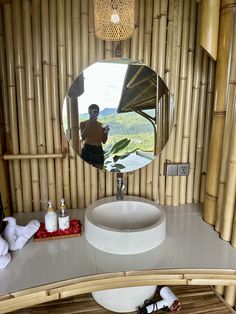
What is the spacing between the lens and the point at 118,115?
1392 mm

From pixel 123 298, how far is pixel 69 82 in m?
1.17

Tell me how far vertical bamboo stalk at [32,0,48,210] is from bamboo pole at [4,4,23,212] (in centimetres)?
11

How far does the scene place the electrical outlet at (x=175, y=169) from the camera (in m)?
1.49

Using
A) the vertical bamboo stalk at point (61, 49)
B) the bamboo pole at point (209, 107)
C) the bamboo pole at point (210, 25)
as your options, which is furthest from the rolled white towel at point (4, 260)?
the bamboo pole at point (210, 25)

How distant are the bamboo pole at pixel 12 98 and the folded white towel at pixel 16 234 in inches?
12.6

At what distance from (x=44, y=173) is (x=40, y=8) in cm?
86

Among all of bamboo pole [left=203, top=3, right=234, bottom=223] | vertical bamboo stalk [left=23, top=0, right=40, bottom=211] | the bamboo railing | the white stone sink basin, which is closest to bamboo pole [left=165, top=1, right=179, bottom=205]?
the bamboo railing

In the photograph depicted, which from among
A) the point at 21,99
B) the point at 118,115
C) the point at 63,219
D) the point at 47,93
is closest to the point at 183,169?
the point at 118,115

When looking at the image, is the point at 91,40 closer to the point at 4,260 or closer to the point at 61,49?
the point at 61,49

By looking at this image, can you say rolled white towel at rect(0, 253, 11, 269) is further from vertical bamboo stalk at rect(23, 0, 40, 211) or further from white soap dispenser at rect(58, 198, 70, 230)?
vertical bamboo stalk at rect(23, 0, 40, 211)

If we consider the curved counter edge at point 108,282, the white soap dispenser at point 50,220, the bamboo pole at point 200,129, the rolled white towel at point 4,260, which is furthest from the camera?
the bamboo pole at point 200,129

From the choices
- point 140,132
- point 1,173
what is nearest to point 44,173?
point 1,173

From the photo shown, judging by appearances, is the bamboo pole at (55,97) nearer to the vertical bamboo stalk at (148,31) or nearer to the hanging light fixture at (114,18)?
the hanging light fixture at (114,18)

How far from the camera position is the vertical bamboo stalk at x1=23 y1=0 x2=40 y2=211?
1242mm
